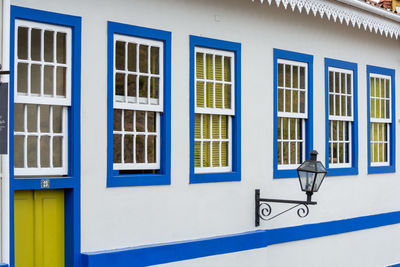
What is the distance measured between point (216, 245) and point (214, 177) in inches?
33.2

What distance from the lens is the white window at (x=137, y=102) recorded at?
7.63 m

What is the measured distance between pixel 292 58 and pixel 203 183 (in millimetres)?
2578

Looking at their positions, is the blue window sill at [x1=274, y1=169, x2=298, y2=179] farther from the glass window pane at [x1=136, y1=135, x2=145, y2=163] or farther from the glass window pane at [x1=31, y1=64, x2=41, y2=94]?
the glass window pane at [x1=31, y1=64, x2=41, y2=94]

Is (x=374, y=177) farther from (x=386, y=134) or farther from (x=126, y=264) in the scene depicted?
(x=126, y=264)

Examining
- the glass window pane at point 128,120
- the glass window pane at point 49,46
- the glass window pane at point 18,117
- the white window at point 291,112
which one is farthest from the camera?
the white window at point 291,112

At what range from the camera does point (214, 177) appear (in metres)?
8.59

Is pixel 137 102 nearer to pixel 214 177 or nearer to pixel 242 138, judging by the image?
pixel 214 177

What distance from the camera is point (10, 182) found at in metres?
6.48

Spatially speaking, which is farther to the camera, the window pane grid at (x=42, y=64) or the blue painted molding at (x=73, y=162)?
the blue painted molding at (x=73, y=162)

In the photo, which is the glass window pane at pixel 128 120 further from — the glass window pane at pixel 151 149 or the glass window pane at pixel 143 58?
the glass window pane at pixel 143 58

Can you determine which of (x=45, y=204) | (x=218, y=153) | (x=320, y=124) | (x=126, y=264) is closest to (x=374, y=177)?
(x=320, y=124)

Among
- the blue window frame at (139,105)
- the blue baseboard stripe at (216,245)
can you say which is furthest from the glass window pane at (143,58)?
the blue baseboard stripe at (216,245)

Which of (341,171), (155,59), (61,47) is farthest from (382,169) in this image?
(61,47)

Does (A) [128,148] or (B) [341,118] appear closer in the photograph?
(A) [128,148]
